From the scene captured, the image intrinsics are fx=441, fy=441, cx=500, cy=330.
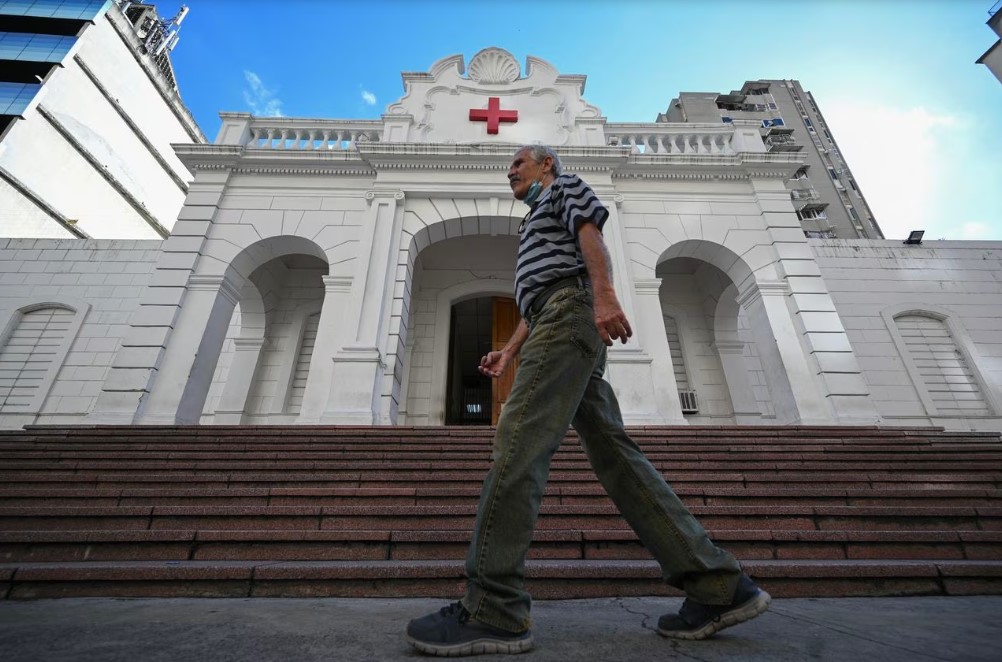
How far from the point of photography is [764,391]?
9.15 m

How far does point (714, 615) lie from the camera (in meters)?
1.34

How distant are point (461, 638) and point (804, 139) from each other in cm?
4246

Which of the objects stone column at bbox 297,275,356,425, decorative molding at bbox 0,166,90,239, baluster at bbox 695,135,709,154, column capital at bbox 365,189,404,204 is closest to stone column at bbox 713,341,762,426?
baluster at bbox 695,135,709,154

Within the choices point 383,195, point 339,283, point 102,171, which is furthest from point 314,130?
point 102,171

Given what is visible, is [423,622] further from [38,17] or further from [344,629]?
[38,17]

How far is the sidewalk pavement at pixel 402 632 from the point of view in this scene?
3.86 ft

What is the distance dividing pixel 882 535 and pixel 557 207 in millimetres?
2735

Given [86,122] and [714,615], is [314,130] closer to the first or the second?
[714,615]

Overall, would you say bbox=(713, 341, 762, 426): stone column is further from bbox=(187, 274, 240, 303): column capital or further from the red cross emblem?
bbox=(187, 274, 240, 303): column capital

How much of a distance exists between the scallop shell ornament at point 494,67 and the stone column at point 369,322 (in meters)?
3.93

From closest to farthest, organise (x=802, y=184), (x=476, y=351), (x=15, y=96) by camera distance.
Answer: (x=476, y=351)
(x=15, y=96)
(x=802, y=184)

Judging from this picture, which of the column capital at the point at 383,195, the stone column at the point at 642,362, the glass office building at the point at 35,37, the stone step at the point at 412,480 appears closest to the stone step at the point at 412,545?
the stone step at the point at 412,480

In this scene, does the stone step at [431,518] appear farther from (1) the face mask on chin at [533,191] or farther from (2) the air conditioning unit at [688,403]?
(2) the air conditioning unit at [688,403]

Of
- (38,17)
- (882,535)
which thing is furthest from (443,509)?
(38,17)
